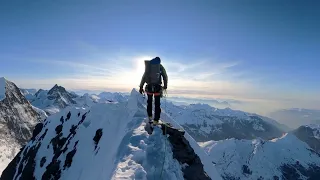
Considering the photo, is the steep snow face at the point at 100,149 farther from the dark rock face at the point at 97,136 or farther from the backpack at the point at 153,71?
the backpack at the point at 153,71

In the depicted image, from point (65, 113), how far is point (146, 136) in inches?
2195

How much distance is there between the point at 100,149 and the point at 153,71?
18.7 m

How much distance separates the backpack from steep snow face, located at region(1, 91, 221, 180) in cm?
419

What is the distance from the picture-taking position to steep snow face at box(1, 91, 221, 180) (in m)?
21.9

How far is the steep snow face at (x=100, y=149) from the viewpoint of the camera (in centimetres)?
2186

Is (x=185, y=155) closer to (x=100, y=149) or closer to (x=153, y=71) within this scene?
(x=153, y=71)

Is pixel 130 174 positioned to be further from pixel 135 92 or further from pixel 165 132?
pixel 135 92

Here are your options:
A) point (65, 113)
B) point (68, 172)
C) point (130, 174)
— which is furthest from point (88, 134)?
point (130, 174)

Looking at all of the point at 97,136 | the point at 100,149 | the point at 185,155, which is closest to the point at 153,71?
the point at 185,155

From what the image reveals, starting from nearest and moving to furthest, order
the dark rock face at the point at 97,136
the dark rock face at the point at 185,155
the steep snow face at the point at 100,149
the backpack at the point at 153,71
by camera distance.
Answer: the steep snow face at the point at 100,149, the dark rock face at the point at 185,155, the backpack at the point at 153,71, the dark rock face at the point at 97,136

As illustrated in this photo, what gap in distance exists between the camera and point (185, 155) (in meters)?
25.5

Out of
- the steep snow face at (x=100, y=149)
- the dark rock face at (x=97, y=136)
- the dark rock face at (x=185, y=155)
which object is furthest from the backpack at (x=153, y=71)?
the dark rock face at (x=97, y=136)

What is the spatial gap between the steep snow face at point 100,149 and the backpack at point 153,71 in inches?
165

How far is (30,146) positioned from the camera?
80.1 m
